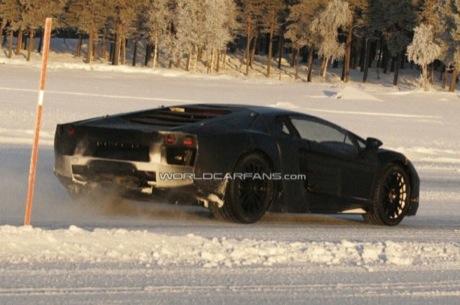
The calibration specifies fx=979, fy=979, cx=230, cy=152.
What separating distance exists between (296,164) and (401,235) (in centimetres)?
134

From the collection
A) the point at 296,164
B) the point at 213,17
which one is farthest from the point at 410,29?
the point at 296,164

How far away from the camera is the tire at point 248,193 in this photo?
945 centimetres

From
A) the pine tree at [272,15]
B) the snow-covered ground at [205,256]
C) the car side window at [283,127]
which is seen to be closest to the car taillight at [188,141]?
the snow-covered ground at [205,256]

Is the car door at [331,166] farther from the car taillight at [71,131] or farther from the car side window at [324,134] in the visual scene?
the car taillight at [71,131]

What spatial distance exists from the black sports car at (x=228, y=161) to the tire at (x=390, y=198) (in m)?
0.02

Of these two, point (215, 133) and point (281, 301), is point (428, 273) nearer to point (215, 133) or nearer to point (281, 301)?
point (281, 301)

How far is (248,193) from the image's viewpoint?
9594mm

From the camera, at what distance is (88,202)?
1009cm

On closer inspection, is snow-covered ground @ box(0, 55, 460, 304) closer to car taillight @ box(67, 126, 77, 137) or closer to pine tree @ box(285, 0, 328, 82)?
car taillight @ box(67, 126, 77, 137)

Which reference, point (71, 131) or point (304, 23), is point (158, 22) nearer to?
point (304, 23)

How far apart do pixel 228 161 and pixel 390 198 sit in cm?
257

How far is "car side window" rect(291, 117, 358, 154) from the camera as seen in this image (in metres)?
10.4

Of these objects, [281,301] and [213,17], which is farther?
[213,17]

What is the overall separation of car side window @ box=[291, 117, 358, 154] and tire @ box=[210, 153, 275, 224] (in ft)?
2.62
